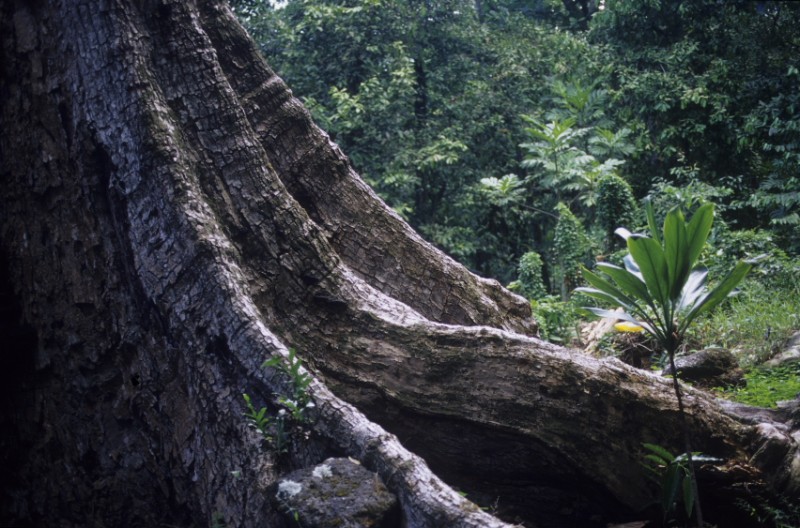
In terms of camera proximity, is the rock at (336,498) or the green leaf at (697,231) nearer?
the rock at (336,498)

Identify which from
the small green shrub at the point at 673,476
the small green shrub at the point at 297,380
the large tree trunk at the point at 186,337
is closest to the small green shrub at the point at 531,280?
the large tree trunk at the point at 186,337

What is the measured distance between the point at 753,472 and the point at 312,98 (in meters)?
11.4

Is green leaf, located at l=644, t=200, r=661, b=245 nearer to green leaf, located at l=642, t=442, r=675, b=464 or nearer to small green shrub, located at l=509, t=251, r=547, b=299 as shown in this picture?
green leaf, located at l=642, t=442, r=675, b=464

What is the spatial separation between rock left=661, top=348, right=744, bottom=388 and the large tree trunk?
4.63 feet

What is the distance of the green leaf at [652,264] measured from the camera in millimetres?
2867

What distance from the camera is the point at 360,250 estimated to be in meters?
4.17

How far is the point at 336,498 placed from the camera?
2.47 meters

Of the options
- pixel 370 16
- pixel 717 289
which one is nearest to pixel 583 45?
pixel 370 16

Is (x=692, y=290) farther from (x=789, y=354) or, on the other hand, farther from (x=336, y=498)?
(x=789, y=354)

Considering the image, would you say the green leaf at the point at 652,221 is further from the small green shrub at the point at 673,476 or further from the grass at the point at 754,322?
the grass at the point at 754,322

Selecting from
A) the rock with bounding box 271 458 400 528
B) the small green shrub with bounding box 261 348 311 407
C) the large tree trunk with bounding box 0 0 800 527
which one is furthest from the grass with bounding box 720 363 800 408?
the small green shrub with bounding box 261 348 311 407

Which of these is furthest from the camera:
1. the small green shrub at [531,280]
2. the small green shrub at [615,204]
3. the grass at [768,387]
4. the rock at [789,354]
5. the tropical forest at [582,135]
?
the small green shrub at [531,280]

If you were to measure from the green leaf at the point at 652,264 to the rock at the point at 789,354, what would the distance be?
9.16ft

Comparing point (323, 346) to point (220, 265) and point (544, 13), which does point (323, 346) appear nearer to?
point (220, 265)
